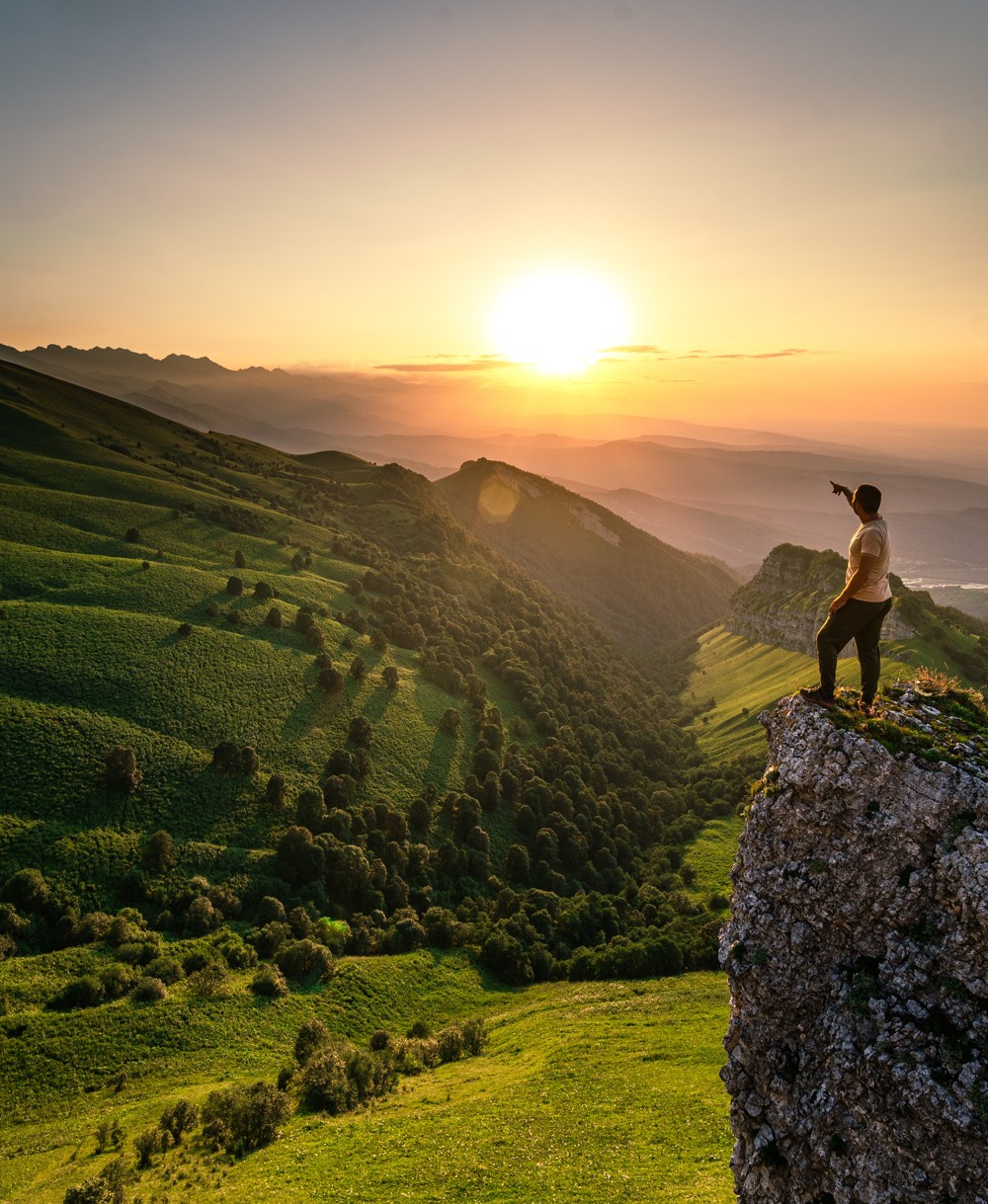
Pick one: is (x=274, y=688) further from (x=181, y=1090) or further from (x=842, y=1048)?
(x=842, y=1048)

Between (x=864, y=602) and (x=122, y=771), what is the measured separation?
8680 cm

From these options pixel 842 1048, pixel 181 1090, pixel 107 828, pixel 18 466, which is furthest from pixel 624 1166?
pixel 18 466

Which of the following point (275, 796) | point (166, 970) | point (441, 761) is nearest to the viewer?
point (166, 970)

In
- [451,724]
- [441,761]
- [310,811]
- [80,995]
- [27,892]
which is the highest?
[27,892]

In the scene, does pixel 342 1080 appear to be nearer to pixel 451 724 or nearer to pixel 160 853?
pixel 160 853

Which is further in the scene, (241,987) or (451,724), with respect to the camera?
(451,724)

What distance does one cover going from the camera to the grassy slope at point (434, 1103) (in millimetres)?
35938

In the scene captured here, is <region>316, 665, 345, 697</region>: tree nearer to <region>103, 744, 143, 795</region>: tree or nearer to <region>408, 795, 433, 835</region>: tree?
<region>408, 795, 433, 835</region>: tree

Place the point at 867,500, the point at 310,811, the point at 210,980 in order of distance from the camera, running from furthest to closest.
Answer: the point at 310,811
the point at 210,980
the point at 867,500

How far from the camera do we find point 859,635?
19.9 m

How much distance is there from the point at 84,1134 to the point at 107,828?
1488 inches

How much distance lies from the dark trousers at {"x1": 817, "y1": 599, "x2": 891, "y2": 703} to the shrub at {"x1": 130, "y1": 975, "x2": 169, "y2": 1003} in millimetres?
66815

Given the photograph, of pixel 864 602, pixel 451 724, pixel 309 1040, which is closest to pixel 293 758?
pixel 451 724

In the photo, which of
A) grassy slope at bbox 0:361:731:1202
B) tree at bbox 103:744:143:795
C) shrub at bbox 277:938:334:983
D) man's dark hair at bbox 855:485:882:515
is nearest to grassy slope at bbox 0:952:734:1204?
grassy slope at bbox 0:361:731:1202
